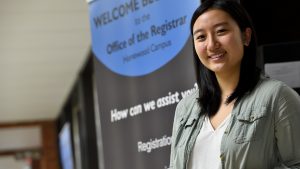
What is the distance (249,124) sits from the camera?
1.94 m

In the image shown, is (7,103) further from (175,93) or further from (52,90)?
(175,93)

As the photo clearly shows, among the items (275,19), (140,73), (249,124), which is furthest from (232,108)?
(140,73)

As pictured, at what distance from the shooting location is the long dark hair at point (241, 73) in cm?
204

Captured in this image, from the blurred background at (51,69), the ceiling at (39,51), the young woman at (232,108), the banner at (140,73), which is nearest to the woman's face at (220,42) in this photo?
the young woman at (232,108)

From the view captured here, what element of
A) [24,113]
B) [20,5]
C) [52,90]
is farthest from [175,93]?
[24,113]

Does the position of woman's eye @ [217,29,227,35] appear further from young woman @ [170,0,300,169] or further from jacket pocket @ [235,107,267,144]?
jacket pocket @ [235,107,267,144]

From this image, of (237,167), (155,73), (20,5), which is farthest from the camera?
(20,5)

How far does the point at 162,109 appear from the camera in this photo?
3.10 m

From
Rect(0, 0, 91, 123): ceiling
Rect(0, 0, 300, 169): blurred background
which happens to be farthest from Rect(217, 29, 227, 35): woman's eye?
Rect(0, 0, 91, 123): ceiling

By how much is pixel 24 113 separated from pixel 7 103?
1.26 meters

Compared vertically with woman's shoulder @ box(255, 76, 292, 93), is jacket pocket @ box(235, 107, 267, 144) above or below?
below

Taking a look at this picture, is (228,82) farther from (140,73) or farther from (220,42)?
(140,73)

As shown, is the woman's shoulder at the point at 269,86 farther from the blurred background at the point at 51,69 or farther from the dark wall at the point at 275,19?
the dark wall at the point at 275,19

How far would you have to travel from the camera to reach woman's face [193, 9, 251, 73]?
2045 millimetres
